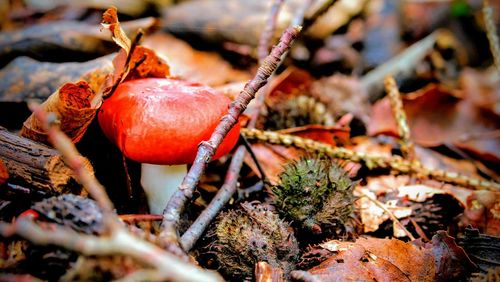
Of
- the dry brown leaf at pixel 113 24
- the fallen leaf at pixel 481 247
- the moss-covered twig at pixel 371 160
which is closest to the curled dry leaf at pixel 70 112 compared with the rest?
the dry brown leaf at pixel 113 24

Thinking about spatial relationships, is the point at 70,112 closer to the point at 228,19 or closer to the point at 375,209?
the point at 375,209

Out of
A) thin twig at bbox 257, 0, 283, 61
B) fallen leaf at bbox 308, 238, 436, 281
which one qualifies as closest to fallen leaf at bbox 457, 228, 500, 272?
fallen leaf at bbox 308, 238, 436, 281

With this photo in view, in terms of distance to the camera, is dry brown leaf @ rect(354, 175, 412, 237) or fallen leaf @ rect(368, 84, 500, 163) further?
fallen leaf @ rect(368, 84, 500, 163)

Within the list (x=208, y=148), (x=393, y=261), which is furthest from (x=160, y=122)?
(x=393, y=261)

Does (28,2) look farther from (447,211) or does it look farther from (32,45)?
(447,211)

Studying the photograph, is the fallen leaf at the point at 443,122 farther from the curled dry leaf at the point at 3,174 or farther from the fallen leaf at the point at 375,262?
the curled dry leaf at the point at 3,174

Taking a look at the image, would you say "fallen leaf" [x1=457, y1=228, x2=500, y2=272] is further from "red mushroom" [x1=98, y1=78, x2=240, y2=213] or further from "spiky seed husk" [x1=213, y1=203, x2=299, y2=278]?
"red mushroom" [x1=98, y1=78, x2=240, y2=213]

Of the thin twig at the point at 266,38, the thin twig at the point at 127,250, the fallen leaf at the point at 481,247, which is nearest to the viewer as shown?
the thin twig at the point at 127,250
